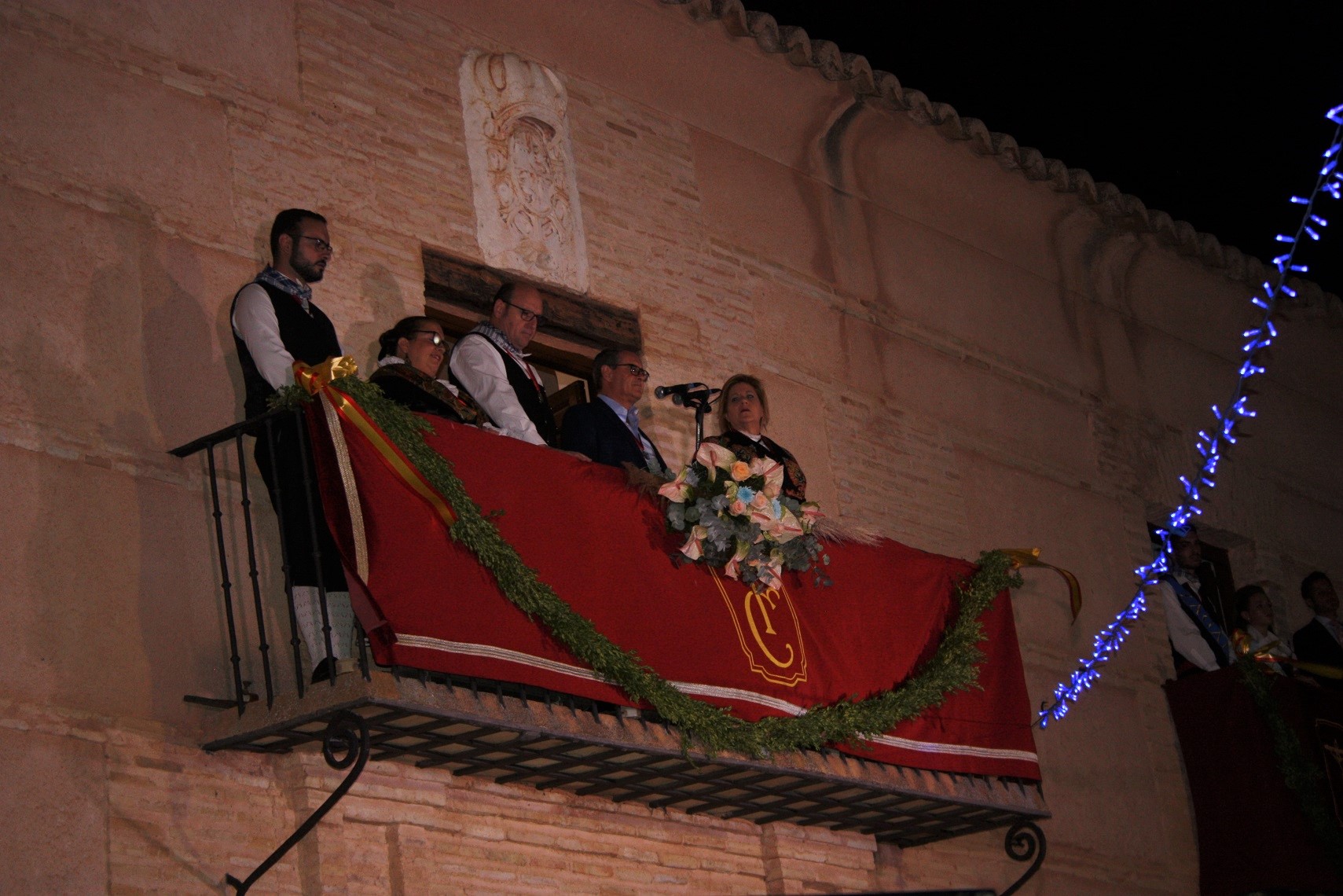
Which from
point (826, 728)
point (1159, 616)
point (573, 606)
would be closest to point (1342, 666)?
point (1159, 616)

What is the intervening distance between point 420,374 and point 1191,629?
565cm

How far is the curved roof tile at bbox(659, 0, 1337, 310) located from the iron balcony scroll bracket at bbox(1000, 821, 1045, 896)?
4.02m

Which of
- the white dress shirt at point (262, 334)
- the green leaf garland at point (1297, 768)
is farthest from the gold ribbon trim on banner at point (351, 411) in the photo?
the green leaf garland at point (1297, 768)

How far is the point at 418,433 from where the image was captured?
19.6 feet

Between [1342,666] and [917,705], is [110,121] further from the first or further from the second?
[1342,666]

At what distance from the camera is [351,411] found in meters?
5.84

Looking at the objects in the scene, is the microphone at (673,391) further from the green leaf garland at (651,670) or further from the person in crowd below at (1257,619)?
the person in crowd below at (1257,619)

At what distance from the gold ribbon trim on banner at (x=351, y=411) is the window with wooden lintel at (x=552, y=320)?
1.80m

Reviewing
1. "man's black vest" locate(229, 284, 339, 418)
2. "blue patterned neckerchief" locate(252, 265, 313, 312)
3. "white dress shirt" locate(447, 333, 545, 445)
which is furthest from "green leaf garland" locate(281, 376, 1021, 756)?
"white dress shirt" locate(447, 333, 545, 445)

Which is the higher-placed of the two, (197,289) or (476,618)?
(197,289)

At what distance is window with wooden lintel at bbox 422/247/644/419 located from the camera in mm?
7770

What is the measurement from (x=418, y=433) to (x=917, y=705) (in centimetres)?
250

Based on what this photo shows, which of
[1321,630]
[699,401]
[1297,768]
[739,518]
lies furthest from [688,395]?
[1321,630]

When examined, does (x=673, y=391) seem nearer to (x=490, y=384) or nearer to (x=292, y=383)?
(x=490, y=384)
